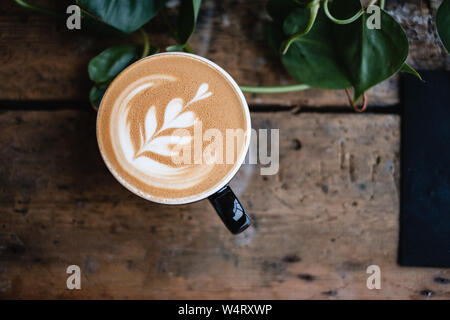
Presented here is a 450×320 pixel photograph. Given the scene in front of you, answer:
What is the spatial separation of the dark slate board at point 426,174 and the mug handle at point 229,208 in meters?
0.33

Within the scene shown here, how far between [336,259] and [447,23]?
1.41ft

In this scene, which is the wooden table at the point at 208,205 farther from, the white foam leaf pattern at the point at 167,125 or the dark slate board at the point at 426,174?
the white foam leaf pattern at the point at 167,125

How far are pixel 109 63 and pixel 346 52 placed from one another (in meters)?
0.40

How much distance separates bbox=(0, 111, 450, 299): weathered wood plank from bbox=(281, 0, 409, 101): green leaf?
0.10m

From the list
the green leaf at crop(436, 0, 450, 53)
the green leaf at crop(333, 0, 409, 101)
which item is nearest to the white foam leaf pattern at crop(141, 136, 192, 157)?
the green leaf at crop(333, 0, 409, 101)

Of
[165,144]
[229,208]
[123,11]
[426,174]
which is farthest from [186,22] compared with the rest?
[426,174]

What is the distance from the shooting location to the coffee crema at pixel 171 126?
1.74 ft

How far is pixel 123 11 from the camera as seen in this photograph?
0.56m

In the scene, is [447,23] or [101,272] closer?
[447,23]

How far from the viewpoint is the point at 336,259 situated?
2.20 ft

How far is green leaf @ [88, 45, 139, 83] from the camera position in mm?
615
